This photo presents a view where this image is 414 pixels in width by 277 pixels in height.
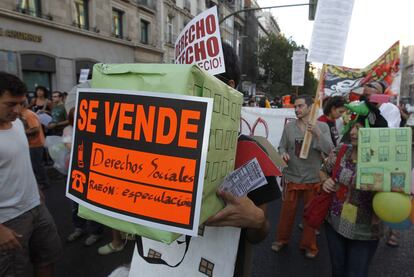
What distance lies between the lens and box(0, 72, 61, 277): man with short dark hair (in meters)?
2.12

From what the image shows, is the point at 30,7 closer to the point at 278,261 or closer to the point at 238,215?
the point at 278,261

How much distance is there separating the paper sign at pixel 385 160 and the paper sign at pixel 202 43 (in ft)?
3.47

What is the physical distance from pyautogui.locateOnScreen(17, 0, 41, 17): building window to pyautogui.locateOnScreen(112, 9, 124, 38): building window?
5.01m

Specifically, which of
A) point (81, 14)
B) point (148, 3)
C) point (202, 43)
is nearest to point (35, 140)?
point (202, 43)

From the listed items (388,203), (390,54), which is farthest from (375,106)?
(390,54)

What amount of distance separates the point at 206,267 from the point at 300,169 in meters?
2.76

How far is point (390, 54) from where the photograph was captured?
17.0ft

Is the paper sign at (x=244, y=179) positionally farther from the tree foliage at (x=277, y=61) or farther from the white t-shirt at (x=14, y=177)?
the tree foliage at (x=277, y=61)

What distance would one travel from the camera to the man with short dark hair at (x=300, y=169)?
365cm

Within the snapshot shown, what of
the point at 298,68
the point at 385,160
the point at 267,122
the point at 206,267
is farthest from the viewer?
the point at 298,68

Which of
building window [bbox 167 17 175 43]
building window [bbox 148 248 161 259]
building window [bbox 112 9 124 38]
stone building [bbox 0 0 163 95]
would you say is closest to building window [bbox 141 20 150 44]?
stone building [bbox 0 0 163 95]

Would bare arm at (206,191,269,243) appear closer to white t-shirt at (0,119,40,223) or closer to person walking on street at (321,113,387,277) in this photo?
person walking on street at (321,113,387,277)

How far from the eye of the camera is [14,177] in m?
2.19

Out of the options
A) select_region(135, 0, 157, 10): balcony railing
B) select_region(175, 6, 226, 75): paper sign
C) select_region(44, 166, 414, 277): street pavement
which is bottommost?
select_region(44, 166, 414, 277): street pavement
